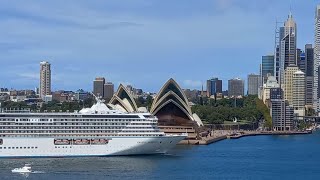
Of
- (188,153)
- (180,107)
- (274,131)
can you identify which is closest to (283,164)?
(188,153)

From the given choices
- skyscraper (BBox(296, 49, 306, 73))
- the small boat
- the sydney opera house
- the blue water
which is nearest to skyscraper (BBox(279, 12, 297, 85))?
skyscraper (BBox(296, 49, 306, 73))

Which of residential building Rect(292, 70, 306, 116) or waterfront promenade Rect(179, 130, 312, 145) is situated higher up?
residential building Rect(292, 70, 306, 116)

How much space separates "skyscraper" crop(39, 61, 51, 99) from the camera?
192 m

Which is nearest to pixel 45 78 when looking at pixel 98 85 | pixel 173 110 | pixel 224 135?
pixel 98 85

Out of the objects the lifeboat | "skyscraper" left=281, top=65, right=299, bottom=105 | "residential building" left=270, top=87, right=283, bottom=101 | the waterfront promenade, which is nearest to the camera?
the lifeboat

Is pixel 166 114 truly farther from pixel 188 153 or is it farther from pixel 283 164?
pixel 283 164

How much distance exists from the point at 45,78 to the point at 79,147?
147 metres

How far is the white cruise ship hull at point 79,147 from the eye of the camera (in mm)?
47562

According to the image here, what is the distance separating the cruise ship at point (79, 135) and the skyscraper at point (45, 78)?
143519 millimetres

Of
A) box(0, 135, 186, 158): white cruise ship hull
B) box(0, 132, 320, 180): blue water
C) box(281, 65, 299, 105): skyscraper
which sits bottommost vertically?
box(0, 132, 320, 180): blue water

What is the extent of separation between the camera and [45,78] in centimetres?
19325

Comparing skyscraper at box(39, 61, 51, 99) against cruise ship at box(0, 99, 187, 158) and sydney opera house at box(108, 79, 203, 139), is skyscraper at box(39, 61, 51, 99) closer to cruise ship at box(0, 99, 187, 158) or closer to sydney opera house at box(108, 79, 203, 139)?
sydney opera house at box(108, 79, 203, 139)

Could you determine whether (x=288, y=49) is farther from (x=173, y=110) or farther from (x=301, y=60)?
(x=173, y=110)

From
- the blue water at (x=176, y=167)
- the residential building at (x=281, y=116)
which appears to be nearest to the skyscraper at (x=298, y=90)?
the residential building at (x=281, y=116)
